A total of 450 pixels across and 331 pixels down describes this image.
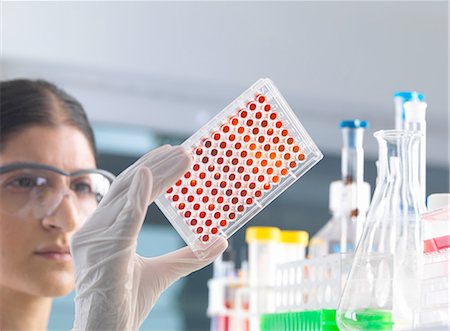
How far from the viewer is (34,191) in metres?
2.15

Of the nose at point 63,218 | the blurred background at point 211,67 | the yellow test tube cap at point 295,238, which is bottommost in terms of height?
the yellow test tube cap at point 295,238

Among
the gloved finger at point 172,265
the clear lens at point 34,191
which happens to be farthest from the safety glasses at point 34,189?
the gloved finger at point 172,265

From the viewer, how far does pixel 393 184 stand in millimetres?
1308

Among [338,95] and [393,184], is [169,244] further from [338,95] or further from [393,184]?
[393,184]

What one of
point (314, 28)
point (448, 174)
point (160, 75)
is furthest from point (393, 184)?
point (448, 174)

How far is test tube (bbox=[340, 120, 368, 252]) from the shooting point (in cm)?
160

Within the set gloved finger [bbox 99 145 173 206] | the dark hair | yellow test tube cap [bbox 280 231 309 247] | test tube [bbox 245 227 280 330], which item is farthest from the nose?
gloved finger [bbox 99 145 173 206]

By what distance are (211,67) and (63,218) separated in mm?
1874

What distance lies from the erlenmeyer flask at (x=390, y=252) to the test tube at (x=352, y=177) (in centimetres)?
25

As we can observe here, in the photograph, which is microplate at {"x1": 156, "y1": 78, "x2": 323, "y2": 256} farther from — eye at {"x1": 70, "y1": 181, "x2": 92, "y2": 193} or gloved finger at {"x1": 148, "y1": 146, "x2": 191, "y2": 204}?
eye at {"x1": 70, "y1": 181, "x2": 92, "y2": 193}

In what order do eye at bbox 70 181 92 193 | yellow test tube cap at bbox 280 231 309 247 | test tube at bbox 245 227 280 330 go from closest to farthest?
test tube at bbox 245 227 280 330, yellow test tube cap at bbox 280 231 309 247, eye at bbox 70 181 92 193

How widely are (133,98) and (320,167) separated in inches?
44.9

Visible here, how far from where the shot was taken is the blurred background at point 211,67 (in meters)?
3.62

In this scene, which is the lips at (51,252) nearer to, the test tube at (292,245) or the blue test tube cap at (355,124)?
the test tube at (292,245)
